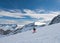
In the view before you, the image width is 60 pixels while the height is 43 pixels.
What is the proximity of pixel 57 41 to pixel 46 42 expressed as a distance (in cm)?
117

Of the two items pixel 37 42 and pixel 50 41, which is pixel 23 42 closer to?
pixel 37 42

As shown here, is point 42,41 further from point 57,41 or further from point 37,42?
point 57,41

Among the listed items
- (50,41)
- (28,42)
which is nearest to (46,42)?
(50,41)

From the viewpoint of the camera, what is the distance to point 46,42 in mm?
18094

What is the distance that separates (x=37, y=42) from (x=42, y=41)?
1.83 ft

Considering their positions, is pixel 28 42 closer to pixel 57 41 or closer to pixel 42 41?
pixel 42 41

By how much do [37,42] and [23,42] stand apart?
82.3 inches

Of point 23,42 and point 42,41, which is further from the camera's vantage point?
point 23,42

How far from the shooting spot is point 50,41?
1814cm

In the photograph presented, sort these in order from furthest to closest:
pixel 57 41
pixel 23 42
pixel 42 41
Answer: pixel 23 42
pixel 42 41
pixel 57 41

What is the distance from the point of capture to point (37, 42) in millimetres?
18562

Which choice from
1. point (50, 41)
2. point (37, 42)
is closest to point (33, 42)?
point (37, 42)

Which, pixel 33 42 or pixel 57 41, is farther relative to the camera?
pixel 33 42

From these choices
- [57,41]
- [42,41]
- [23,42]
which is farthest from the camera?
[23,42]
